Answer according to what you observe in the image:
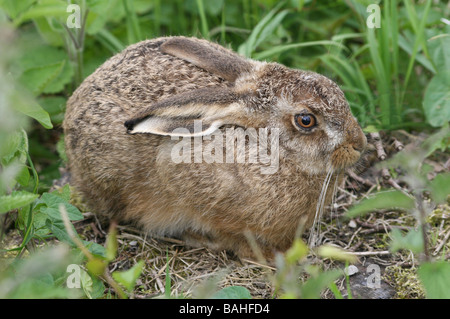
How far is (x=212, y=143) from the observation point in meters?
4.54

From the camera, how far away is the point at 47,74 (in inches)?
221

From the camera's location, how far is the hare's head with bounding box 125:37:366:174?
4305 mm

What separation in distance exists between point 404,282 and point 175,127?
6.51ft

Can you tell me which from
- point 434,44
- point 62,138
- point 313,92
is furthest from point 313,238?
point 62,138

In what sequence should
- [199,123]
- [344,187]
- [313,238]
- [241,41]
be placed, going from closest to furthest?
1. [199,123]
2. [313,238]
3. [344,187]
4. [241,41]

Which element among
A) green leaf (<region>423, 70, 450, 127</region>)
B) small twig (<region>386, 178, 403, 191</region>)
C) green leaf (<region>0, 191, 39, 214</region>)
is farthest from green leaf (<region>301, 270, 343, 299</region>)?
green leaf (<region>423, 70, 450, 127</region>)

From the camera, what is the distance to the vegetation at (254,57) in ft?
11.3

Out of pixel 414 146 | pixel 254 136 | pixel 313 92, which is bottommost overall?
pixel 414 146

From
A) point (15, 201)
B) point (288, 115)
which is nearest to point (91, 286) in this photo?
point (15, 201)

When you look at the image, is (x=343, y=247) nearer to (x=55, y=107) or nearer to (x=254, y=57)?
(x=254, y=57)

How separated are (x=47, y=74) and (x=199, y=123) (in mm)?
2021

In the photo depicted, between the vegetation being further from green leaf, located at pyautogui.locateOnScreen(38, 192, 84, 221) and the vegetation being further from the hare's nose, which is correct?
the hare's nose

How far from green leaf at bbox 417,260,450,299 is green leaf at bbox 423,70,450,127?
6.56 feet
